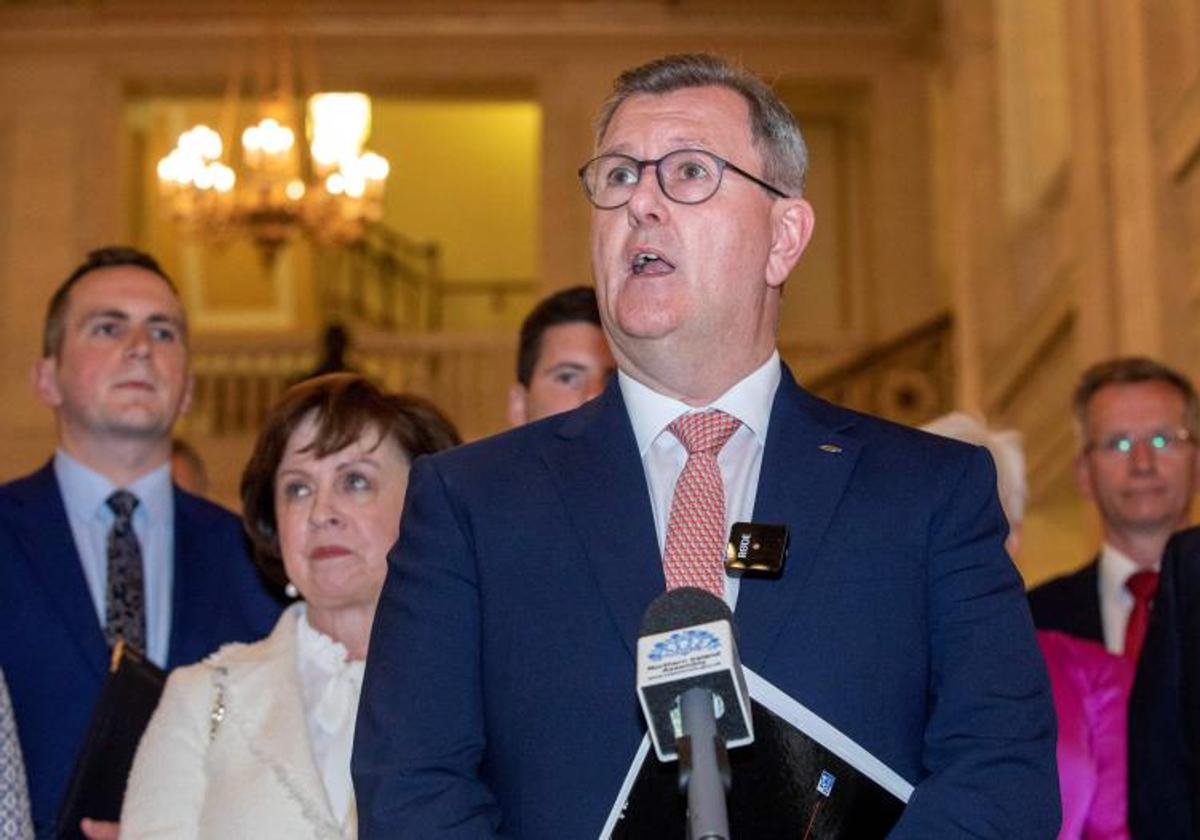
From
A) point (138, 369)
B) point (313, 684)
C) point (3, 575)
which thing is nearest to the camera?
point (313, 684)

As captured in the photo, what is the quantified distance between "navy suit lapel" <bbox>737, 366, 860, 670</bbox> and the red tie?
199cm

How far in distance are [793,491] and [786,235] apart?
0.39 meters

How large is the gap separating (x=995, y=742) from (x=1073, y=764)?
139 cm

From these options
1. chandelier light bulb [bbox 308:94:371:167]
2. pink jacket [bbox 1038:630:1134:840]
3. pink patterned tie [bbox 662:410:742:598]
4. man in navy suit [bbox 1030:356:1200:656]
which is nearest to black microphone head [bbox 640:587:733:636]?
pink patterned tie [bbox 662:410:742:598]

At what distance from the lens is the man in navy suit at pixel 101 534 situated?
375cm

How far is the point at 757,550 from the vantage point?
222 cm

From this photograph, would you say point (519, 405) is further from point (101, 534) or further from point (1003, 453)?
point (1003, 453)

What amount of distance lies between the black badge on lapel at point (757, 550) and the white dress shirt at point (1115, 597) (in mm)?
2555

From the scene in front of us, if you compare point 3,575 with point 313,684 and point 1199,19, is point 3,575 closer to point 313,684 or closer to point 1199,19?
point 313,684

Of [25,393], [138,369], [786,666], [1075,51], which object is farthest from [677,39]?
[786,666]

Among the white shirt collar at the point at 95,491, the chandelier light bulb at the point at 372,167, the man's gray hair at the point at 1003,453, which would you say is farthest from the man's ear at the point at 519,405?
the chandelier light bulb at the point at 372,167

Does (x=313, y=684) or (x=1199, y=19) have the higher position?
(x=1199, y=19)

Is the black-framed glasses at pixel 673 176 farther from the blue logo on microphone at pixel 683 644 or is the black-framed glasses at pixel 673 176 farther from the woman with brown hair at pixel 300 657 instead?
the woman with brown hair at pixel 300 657

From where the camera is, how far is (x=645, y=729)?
219cm
